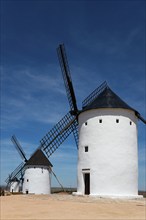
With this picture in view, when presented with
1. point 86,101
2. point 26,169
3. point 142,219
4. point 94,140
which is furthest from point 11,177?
point 142,219

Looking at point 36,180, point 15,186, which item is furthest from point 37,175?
point 15,186

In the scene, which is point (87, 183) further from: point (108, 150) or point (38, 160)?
point (38, 160)

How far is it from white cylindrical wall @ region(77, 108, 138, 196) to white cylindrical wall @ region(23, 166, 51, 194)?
13628 mm

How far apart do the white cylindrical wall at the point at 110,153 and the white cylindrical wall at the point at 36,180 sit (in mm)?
13628

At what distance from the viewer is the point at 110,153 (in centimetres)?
2344

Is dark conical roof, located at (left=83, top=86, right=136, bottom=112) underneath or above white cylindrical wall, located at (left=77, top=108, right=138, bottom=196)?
above

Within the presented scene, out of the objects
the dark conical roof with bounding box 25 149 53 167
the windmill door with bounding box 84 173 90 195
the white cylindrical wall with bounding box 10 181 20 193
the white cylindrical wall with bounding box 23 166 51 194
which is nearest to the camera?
the windmill door with bounding box 84 173 90 195

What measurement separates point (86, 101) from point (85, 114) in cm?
405

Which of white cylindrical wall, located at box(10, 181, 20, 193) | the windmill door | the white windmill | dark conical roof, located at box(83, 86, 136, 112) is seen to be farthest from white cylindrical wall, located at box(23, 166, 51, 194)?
dark conical roof, located at box(83, 86, 136, 112)

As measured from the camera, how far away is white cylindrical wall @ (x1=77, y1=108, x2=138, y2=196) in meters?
23.2

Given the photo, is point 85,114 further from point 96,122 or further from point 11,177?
point 11,177

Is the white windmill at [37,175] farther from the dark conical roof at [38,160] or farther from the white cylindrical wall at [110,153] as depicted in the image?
the white cylindrical wall at [110,153]

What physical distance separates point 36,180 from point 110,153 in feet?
55.3

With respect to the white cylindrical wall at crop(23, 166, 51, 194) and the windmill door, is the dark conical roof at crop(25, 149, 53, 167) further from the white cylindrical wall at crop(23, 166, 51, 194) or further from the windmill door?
the windmill door
